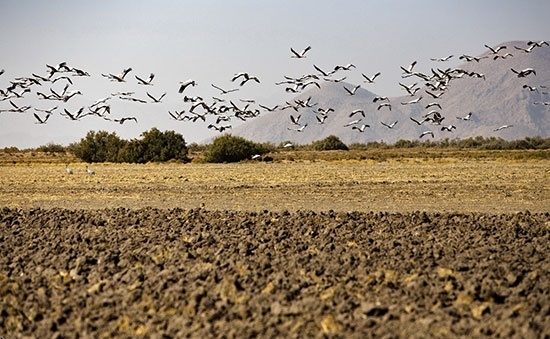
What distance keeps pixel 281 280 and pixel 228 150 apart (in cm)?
4861

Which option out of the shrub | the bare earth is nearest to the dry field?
the bare earth

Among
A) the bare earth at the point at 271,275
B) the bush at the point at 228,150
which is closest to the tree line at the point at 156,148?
the bush at the point at 228,150

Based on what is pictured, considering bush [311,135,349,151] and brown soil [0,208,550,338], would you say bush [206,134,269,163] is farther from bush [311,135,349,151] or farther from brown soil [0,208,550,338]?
brown soil [0,208,550,338]

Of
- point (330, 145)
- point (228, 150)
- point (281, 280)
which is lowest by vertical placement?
point (281, 280)

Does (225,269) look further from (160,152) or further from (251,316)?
(160,152)

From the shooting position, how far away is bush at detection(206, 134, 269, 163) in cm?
5800

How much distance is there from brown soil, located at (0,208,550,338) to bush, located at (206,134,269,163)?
4260 cm

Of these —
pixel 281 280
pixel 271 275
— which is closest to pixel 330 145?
pixel 271 275

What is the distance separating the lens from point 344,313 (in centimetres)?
869

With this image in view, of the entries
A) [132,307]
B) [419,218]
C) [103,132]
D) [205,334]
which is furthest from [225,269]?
[103,132]

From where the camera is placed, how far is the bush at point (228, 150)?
58.0 meters

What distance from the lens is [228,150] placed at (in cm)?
5844

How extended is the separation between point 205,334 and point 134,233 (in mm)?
6748

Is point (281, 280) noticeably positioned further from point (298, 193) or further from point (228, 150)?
point (228, 150)
